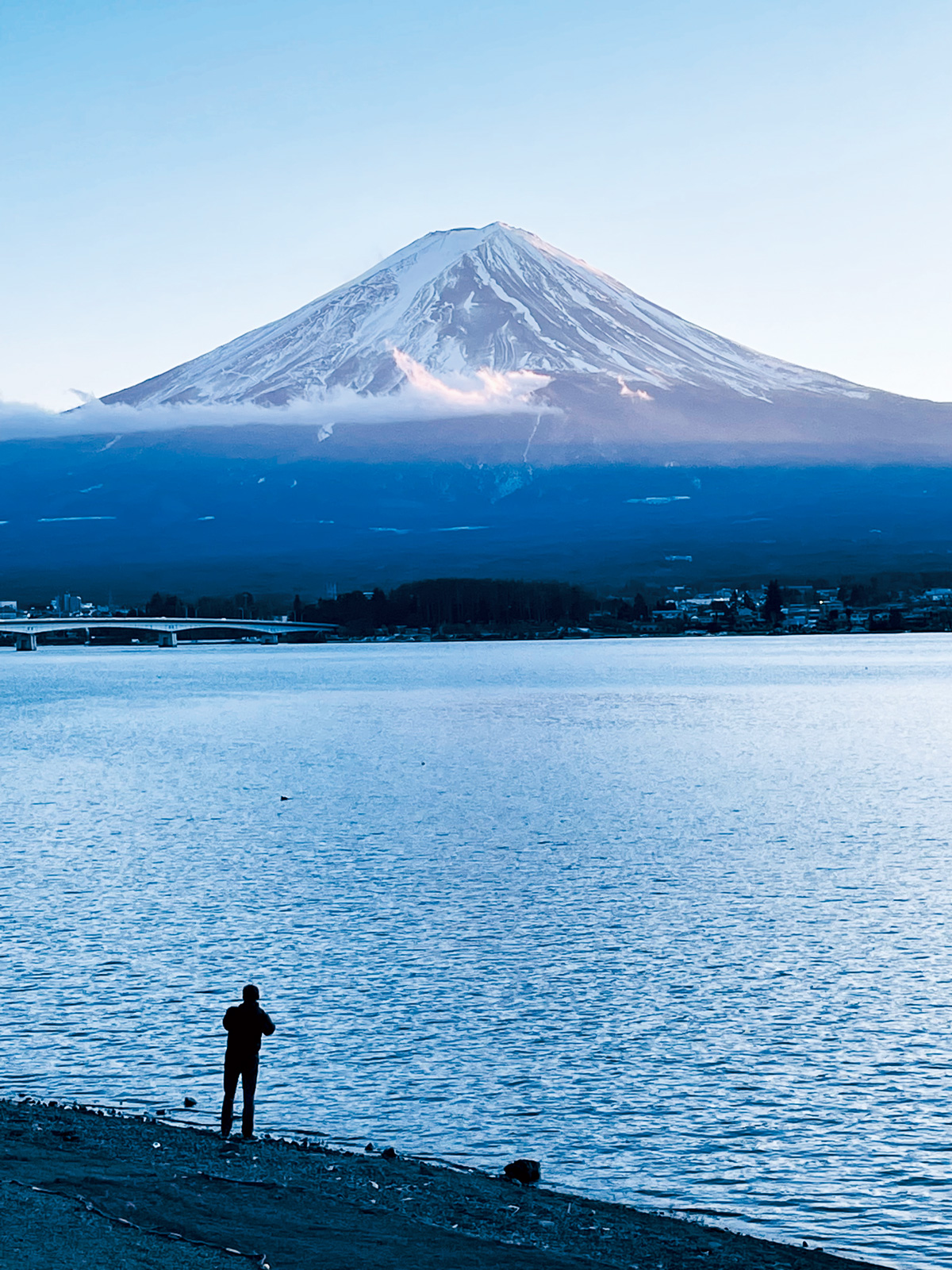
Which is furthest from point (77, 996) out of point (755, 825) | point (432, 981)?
point (755, 825)

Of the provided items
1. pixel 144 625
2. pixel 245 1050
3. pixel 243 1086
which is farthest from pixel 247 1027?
pixel 144 625

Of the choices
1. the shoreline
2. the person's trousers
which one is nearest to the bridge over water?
the person's trousers

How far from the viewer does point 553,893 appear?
78.8 ft

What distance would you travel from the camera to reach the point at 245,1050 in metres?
11.7

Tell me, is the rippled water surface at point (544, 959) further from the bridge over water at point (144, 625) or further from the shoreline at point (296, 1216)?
the bridge over water at point (144, 625)

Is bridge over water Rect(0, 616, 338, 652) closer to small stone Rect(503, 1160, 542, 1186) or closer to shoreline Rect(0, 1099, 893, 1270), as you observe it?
shoreline Rect(0, 1099, 893, 1270)

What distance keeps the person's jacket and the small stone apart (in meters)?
1.98

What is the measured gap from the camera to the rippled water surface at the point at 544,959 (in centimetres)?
1254

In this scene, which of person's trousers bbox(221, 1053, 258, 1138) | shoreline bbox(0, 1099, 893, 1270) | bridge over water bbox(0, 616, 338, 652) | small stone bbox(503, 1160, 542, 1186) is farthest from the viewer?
bridge over water bbox(0, 616, 338, 652)

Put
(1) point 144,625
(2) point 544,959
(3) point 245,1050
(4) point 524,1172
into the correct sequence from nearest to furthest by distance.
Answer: (4) point 524,1172, (3) point 245,1050, (2) point 544,959, (1) point 144,625

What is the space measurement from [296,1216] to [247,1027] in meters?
1.90

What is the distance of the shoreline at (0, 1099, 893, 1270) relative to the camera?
9102 mm

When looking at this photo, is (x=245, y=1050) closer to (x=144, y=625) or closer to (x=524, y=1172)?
(x=524, y=1172)

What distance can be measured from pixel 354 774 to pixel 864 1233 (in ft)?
115
